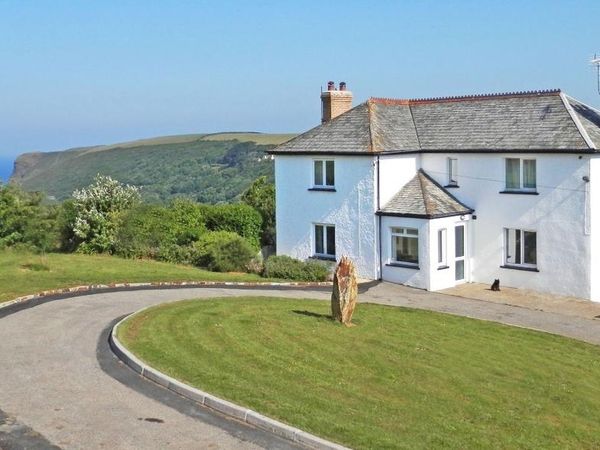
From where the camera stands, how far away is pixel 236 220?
3644 centimetres

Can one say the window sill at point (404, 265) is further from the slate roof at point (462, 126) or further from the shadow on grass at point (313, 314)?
the shadow on grass at point (313, 314)

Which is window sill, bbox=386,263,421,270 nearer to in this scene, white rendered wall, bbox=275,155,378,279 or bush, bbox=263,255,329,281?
white rendered wall, bbox=275,155,378,279

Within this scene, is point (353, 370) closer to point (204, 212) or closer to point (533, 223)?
point (533, 223)

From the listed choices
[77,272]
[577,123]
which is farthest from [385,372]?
[77,272]

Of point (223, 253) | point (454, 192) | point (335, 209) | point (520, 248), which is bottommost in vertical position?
point (223, 253)

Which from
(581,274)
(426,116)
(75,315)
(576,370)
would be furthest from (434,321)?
(426,116)

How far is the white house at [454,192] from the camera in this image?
28.5 m

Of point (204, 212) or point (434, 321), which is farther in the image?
point (204, 212)

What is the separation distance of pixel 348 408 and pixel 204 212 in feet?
80.5

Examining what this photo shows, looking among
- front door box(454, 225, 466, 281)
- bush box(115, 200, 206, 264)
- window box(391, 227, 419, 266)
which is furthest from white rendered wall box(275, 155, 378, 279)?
bush box(115, 200, 206, 264)

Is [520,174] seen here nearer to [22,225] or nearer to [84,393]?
[84,393]

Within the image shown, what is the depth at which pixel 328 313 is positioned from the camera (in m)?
22.9

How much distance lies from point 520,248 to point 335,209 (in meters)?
7.57

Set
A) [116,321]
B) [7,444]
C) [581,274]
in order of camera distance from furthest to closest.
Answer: [581,274]
[116,321]
[7,444]
